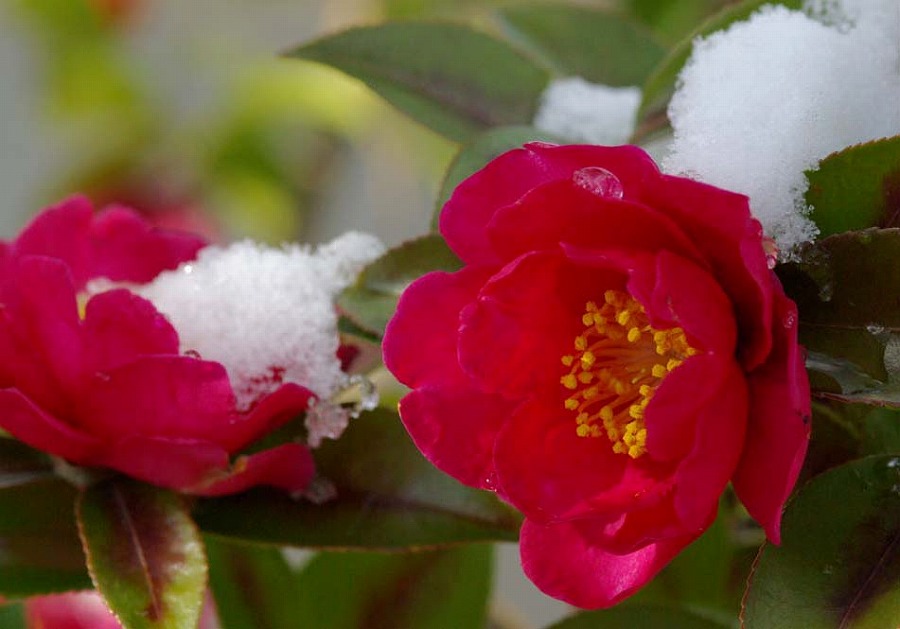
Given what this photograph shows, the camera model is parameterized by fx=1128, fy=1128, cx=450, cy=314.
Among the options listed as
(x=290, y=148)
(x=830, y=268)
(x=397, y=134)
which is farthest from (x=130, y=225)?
(x=290, y=148)

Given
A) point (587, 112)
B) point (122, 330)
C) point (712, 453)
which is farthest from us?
point (587, 112)

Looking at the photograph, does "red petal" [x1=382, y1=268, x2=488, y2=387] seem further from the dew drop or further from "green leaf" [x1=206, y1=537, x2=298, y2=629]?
"green leaf" [x1=206, y1=537, x2=298, y2=629]

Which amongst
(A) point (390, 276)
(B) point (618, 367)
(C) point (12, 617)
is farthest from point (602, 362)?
(C) point (12, 617)

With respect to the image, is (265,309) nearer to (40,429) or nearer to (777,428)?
(40,429)

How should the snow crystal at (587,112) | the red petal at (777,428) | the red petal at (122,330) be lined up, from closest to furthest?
the red petal at (777,428) → the red petal at (122,330) → the snow crystal at (587,112)

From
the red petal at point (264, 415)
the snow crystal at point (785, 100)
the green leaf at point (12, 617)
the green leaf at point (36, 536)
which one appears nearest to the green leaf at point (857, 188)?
the snow crystal at point (785, 100)

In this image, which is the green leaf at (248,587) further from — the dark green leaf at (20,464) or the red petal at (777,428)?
the red petal at (777,428)
